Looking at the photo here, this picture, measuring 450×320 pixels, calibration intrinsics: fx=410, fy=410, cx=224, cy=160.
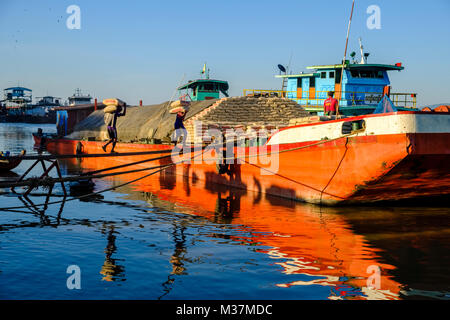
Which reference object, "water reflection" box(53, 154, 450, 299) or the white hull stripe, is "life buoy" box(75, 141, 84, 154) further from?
the white hull stripe

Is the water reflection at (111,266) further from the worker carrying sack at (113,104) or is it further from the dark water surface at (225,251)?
the worker carrying sack at (113,104)

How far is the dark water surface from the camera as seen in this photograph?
6.59m

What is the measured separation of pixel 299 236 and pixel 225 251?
2129mm

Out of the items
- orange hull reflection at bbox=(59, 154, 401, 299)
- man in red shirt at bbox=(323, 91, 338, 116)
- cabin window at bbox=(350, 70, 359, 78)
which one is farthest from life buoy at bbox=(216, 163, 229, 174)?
cabin window at bbox=(350, 70, 359, 78)

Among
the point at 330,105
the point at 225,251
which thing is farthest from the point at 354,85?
the point at 225,251

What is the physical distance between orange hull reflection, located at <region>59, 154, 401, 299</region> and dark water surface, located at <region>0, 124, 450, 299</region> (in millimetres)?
24

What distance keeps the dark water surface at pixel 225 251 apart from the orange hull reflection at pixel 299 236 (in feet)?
0.08

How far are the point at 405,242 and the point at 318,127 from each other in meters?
4.75

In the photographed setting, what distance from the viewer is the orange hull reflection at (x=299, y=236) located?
273 inches

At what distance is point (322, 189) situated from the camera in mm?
13047

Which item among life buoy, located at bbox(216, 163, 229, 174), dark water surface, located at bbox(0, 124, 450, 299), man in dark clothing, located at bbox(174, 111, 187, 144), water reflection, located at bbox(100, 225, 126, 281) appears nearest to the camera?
dark water surface, located at bbox(0, 124, 450, 299)

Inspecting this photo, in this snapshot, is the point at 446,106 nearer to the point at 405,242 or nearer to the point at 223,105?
the point at 405,242

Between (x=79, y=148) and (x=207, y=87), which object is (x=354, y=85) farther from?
(x=79, y=148)
